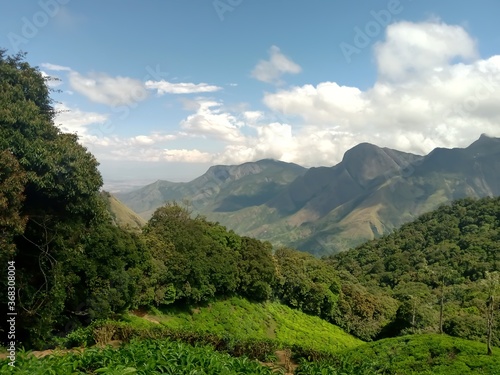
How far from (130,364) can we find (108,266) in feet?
58.9

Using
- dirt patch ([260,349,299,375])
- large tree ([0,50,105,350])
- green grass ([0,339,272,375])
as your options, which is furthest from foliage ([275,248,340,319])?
green grass ([0,339,272,375])

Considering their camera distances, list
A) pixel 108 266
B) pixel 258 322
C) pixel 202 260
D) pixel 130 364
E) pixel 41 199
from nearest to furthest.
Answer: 1. pixel 130 364
2. pixel 41 199
3. pixel 108 266
4. pixel 202 260
5. pixel 258 322

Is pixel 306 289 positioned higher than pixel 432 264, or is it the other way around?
pixel 306 289

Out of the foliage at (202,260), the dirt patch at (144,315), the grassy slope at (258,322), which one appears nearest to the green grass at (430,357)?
the grassy slope at (258,322)

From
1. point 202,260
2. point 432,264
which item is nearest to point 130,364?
point 202,260

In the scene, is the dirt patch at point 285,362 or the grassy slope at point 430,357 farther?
the grassy slope at point 430,357

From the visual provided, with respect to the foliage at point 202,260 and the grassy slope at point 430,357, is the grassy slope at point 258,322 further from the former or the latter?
the grassy slope at point 430,357

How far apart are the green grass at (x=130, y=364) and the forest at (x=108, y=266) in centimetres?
31

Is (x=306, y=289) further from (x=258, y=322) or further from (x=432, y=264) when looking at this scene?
(x=432, y=264)

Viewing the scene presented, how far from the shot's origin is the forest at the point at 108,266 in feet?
51.9

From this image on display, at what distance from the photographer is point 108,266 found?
23234mm

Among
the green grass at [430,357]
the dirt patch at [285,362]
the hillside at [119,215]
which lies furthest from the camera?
the hillside at [119,215]

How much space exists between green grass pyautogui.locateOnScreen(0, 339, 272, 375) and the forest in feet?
1.01

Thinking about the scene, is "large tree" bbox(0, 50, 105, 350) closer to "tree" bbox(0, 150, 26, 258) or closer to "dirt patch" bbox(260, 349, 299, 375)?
"tree" bbox(0, 150, 26, 258)
